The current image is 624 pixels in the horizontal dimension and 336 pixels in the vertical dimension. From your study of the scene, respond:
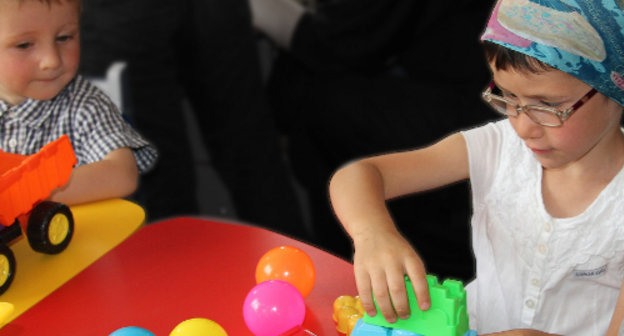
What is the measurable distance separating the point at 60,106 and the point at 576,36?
0.80 meters

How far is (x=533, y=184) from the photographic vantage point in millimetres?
1051

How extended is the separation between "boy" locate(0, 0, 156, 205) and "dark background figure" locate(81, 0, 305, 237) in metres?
0.43

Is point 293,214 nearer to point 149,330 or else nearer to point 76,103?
Result: point 76,103

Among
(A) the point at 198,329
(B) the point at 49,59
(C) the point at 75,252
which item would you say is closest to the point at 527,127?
(A) the point at 198,329

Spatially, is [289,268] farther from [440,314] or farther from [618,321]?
[618,321]

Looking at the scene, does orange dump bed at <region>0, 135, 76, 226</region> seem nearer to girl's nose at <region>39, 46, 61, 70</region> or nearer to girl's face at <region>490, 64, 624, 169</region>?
girl's nose at <region>39, 46, 61, 70</region>

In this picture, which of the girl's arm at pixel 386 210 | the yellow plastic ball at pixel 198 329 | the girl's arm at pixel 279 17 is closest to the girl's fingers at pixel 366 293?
the girl's arm at pixel 386 210

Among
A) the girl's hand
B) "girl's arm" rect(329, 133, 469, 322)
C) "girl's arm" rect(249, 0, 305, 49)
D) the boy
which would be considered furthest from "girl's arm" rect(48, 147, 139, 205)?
"girl's arm" rect(249, 0, 305, 49)

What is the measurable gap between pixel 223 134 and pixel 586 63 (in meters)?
1.17

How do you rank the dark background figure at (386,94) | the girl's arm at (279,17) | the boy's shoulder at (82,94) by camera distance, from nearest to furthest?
the boy's shoulder at (82,94)
the dark background figure at (386,94)
the girl's arm at (279,17)

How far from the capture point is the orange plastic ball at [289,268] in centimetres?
80

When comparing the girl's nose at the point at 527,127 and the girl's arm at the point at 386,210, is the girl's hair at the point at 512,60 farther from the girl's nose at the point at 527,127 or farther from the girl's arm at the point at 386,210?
the girl's arm at the point at 386,210

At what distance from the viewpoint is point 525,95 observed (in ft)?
2.85

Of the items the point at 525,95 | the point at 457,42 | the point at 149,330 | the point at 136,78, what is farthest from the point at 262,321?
the point at 457,42
